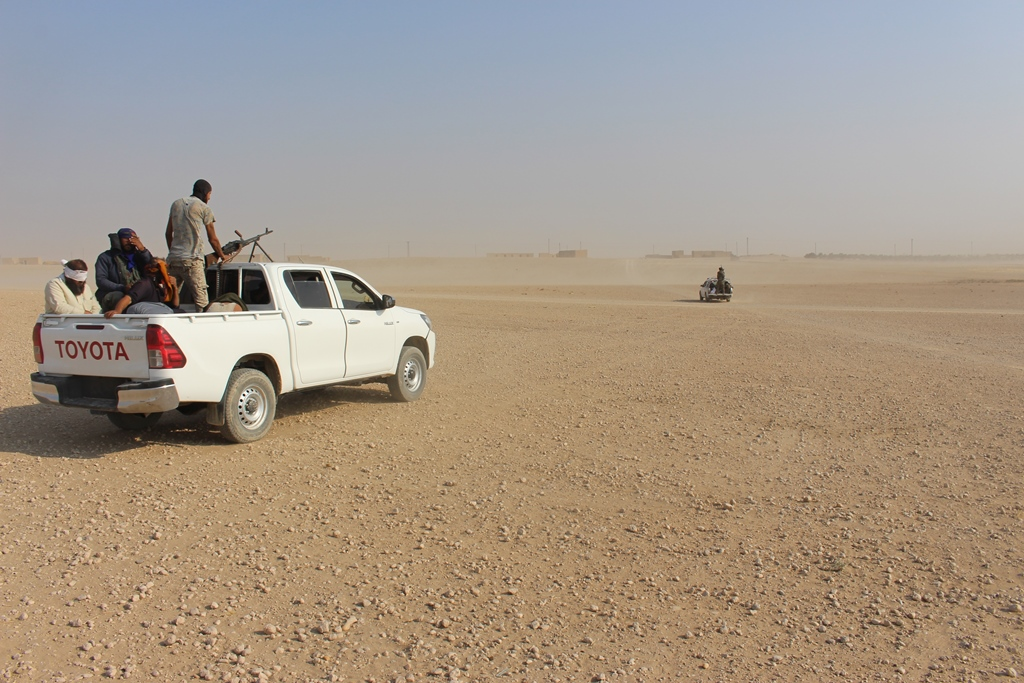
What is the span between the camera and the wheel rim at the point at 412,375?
1093 cm

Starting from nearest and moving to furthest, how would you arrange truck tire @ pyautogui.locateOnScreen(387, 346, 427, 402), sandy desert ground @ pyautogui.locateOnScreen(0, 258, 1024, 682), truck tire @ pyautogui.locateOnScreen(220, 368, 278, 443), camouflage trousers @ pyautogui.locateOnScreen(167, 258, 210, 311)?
sandy desert ground @ pyautogui.locateOnScreen(0, 258, 1024, 682) < truck tire @ pyautogui.locateOnScreen(220, 368, 278, 443) < camouflage trousers @ pyautogui.locateOnScreen(167, 258, 210, 311) < truck tire @ pyautogui.locateOnScreen(387, 346, 427, 402)

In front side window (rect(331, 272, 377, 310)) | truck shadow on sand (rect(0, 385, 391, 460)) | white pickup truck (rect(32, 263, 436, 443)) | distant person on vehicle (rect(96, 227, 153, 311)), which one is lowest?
truck shadow on sand (rect(0, 385, 391, 460))

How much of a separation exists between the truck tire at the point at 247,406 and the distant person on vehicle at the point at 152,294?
1061 millimetres

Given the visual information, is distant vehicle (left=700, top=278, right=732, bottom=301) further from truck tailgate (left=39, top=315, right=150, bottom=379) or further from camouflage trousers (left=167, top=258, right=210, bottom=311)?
truck tailgate (left=39, top=315, right=150, bottom=379)

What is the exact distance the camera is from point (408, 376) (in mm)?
11039

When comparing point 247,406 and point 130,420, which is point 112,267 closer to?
point 130,420

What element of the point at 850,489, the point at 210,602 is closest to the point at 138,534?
the point at 210,602

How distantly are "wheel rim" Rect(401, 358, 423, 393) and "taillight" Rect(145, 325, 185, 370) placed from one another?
3.81m

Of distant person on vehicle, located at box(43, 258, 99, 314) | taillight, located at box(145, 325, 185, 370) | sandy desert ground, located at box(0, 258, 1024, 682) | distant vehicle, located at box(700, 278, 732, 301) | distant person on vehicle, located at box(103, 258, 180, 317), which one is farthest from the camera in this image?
distant vehicle, located at box(700, 278, 732, 301)

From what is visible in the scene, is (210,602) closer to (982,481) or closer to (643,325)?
(982,481)

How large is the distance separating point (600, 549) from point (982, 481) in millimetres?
3819

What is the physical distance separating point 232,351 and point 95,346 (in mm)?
1225

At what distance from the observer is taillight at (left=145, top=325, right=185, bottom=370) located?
7.37m

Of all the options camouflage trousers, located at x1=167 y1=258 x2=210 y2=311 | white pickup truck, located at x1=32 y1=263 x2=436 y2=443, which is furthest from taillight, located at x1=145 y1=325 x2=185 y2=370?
camouflage trousers, located at x1=167 y1=258 x2=210 y2=311
